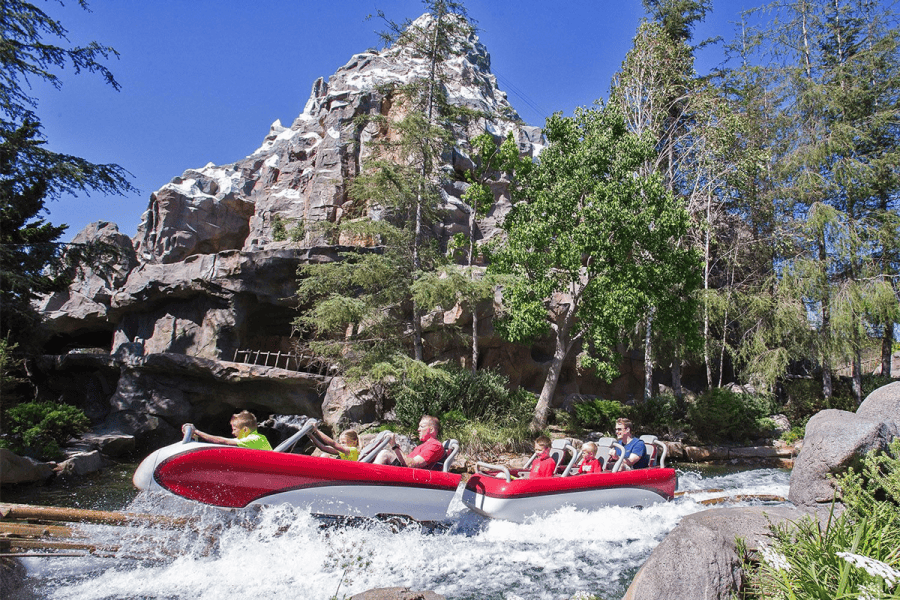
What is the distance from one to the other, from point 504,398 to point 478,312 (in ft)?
11.8

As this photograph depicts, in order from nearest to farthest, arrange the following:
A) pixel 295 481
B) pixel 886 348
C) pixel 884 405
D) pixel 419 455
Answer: pixel 295 481 → pixel 419 455 → pixel 884 405 → pixel 886 348

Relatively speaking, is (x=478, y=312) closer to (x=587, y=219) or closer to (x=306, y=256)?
(x=587, y=219)

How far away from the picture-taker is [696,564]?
388 cm

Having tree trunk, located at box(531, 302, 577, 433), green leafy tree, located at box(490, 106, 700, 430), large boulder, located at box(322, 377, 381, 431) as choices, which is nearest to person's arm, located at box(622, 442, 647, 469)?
green leafy tree, located at box(490, 106, 700, 430)

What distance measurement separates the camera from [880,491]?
6121 mm

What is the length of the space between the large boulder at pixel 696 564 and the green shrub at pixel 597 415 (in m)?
11.0

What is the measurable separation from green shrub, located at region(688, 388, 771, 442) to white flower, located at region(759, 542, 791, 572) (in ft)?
41.5

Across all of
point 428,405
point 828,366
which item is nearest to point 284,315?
point 428,405

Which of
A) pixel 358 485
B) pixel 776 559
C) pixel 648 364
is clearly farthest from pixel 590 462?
pixel 648 364

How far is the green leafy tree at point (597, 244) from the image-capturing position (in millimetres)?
13461

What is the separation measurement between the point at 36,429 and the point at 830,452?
13.5 metres

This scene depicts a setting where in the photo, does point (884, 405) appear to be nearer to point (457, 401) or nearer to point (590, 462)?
point (590, 462)

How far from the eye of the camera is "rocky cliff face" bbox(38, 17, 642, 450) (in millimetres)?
17406

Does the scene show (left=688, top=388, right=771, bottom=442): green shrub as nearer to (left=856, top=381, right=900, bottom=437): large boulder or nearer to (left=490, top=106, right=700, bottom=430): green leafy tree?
(left=490, top=106, right=700, bottom=430): green leafy tree
